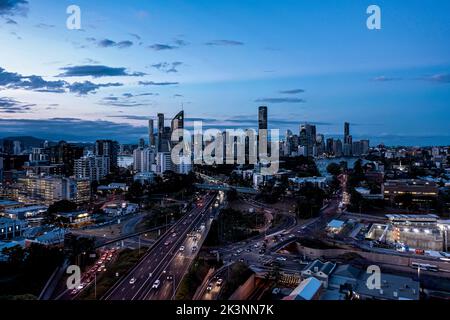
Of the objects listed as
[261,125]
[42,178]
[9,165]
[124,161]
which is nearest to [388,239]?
[42,178]

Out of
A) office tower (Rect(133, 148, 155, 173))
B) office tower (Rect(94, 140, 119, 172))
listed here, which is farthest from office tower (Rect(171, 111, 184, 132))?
office tower (Rect(94, 140, 119, 172))

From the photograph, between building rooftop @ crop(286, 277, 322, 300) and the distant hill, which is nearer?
building rooftop @ crop(286, 277, 322, 300)

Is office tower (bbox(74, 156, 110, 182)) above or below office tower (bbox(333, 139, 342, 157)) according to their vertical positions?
below

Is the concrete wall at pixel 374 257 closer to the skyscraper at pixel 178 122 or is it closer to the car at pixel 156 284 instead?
the car at pixel 156 284

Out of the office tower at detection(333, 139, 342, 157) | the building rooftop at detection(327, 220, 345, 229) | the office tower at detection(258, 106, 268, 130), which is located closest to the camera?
the building rooftop at detection(327, 220, 345, 229)

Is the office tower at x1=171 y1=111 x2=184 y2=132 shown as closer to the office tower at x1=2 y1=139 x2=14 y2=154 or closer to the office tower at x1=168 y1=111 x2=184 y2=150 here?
the office tower at x1=168 y1=111 x2=184 y2=150
